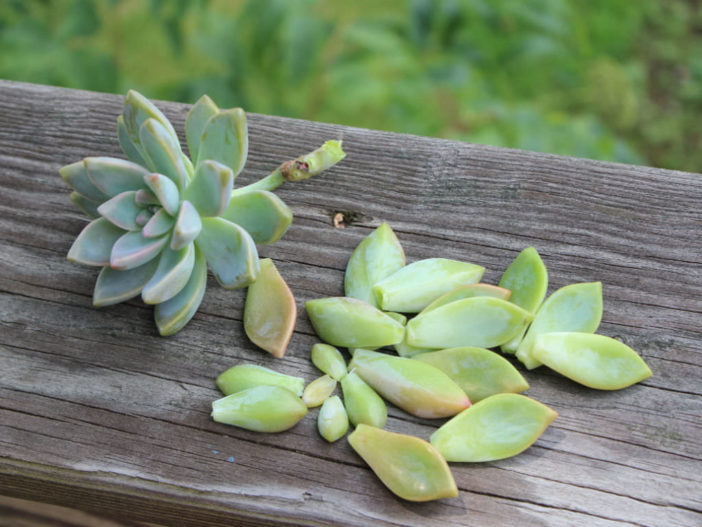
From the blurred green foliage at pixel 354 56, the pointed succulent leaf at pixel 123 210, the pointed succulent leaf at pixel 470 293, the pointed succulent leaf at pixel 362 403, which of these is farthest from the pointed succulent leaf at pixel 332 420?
the blurred green foliage at pixel 354 56

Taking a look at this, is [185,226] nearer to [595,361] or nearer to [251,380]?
[251,380]

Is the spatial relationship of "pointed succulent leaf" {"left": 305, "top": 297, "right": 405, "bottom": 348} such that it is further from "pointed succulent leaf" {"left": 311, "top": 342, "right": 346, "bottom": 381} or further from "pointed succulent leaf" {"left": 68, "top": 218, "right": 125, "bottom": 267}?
"pointed succulent leaf" {"left": 68, "top": 218, "right": 125, "bottom": 267}

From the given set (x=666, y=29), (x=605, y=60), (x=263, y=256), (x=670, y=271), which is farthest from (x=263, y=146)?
(x=666, y=29)

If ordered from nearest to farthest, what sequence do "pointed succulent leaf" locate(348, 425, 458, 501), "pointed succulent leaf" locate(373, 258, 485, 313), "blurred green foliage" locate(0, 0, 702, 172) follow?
"pointed succulent leaf" locate(348, 425, 458, 501) → "pointed succulent leaf" locate(373, 258, 485, 313) → "blurred green foliage" locate(0, 0, 702, 172)

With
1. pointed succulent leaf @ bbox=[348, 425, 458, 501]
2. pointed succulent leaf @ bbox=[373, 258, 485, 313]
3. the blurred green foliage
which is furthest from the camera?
the blurred green foliage

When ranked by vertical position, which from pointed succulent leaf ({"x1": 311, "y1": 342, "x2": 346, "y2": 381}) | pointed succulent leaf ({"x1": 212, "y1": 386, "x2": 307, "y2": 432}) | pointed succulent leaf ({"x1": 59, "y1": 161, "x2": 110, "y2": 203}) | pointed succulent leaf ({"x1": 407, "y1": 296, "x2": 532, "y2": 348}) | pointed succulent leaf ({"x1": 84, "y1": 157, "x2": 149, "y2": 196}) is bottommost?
pointed succulent leaf ({"x1": 212, "y1": 386, "x2": 307, "y2": 432})

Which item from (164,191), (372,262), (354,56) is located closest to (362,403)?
(372,262)

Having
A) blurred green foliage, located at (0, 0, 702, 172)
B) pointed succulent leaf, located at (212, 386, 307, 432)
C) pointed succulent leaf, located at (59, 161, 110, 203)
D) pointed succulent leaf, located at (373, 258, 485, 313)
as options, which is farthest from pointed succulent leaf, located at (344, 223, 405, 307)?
blurred green foliage, located at (0, 0, 702, 172)

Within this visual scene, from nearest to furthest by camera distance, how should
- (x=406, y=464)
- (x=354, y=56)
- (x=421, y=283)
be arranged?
(x=406, y=464) → (x=421, y=283) → (x=354, y=56)
